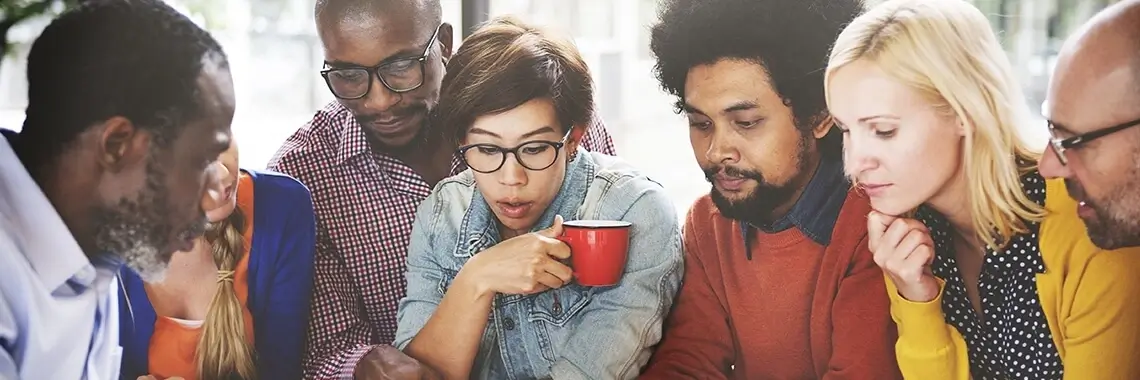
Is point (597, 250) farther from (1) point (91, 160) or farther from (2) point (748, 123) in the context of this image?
(1) point (91, 160)

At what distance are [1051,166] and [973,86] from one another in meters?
0.14

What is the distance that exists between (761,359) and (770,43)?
0.47 m

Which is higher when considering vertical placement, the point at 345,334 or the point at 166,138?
the point at 166,138

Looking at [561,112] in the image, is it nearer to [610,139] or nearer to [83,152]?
[610,139]

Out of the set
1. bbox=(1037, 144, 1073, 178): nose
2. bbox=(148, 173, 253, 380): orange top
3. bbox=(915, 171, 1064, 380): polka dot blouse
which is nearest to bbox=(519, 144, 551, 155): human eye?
bbox=(148, 173, 253, 380): orange top

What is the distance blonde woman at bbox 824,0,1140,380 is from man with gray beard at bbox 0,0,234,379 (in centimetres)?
88

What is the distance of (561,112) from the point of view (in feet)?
5.21

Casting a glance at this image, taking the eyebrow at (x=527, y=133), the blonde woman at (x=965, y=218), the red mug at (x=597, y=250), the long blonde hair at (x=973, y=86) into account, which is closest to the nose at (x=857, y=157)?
the blonde woman at (x=965, y=218)

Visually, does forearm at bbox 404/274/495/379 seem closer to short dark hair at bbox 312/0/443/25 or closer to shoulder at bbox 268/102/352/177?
shoulder at bbox 268/102/352/177

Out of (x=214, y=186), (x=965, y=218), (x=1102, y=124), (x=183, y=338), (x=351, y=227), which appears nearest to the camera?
(x=1102, y=124)

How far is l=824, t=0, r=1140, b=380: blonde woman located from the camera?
1.37 metres

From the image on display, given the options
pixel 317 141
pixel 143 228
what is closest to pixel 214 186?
pixel 143 228

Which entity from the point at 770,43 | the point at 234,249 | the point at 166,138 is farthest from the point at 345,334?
the point at 770,43

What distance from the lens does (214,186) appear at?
153 cm
